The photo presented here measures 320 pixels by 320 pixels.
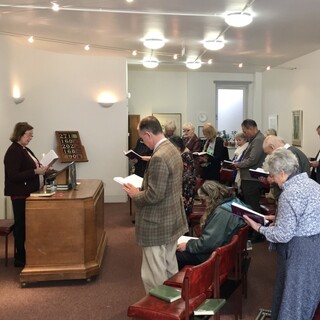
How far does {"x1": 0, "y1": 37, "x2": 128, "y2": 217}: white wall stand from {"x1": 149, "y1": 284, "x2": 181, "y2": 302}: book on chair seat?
487 centimetres

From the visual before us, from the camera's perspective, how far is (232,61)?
7.99 metres

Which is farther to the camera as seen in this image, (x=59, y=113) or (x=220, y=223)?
(x=59, y=113)

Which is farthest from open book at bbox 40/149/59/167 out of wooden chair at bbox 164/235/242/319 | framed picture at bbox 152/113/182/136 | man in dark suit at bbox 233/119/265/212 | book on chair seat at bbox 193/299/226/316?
framed picture at bbox 152/113/182/136

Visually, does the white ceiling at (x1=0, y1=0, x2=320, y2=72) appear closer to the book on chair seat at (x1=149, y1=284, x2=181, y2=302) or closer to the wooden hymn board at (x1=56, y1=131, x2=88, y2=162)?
the wooden hymn board at (x1=56, y1=131, x2=88, y2=162)

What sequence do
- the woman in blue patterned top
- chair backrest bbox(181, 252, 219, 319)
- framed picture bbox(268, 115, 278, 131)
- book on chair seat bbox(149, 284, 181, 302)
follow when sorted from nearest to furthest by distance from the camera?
chair backrest bbox(181, 252, 219, 319), the woman in blue patterned top, book on chair seat bbox(149, 284, 181, 302), framed picture bbox(268, 115, 278, 131)

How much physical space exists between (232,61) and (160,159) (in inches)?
235

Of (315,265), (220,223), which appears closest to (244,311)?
(220,223)

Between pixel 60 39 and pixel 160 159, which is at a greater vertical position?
pixel 60 39

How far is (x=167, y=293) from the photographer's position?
7.86 feet

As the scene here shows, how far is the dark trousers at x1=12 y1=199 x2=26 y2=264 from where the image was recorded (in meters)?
4.06

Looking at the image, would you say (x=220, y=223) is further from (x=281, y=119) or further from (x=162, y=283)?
(x=281, y=119)

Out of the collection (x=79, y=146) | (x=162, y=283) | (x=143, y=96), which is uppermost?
(x=143, y=96)

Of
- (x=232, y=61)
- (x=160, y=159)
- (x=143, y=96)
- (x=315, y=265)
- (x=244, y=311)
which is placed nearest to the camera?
(x=315, y=265)

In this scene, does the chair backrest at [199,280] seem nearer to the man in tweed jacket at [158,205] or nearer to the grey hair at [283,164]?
the man in tweed jacket at [158,205]
